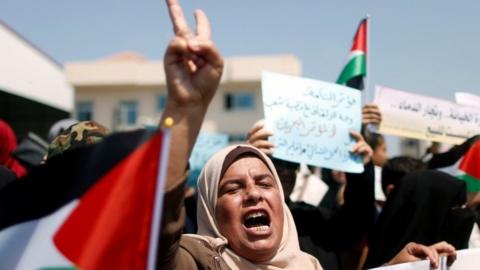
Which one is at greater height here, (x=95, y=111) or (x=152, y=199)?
(x=152, y=199)

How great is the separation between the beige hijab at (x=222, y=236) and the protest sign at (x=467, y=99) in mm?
2088

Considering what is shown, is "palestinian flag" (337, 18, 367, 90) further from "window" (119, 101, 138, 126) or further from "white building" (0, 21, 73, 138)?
"window" (119, 101, 138, 126)

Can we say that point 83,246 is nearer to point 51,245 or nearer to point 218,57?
point 51,245

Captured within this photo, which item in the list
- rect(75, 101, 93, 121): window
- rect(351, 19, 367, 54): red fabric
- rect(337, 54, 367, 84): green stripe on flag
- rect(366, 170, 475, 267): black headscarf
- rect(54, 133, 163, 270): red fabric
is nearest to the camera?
rect(54, 133, 163, 270): red fabric

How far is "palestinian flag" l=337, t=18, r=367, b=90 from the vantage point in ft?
12.0

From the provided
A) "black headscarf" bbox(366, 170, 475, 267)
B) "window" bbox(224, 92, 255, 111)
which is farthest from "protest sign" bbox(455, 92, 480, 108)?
"window" bbox(224, 92, 255, 111)

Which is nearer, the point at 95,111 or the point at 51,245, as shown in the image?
the point at 51,245

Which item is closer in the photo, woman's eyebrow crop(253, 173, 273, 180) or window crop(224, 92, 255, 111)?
woman's eyebrow crop(253, 173, 273, 180)

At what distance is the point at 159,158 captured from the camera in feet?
3.72

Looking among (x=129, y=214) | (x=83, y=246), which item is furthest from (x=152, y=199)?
(x=83, y=246)

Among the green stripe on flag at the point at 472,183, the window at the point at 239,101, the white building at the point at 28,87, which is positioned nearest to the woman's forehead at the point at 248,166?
the green stripe on flag at the point at 472,183

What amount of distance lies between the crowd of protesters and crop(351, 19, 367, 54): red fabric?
64 centimetres

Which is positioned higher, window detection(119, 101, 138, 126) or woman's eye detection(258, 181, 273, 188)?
woman's eye detection(258, 181, 273, 188)

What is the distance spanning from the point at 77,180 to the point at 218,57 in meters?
0.50
